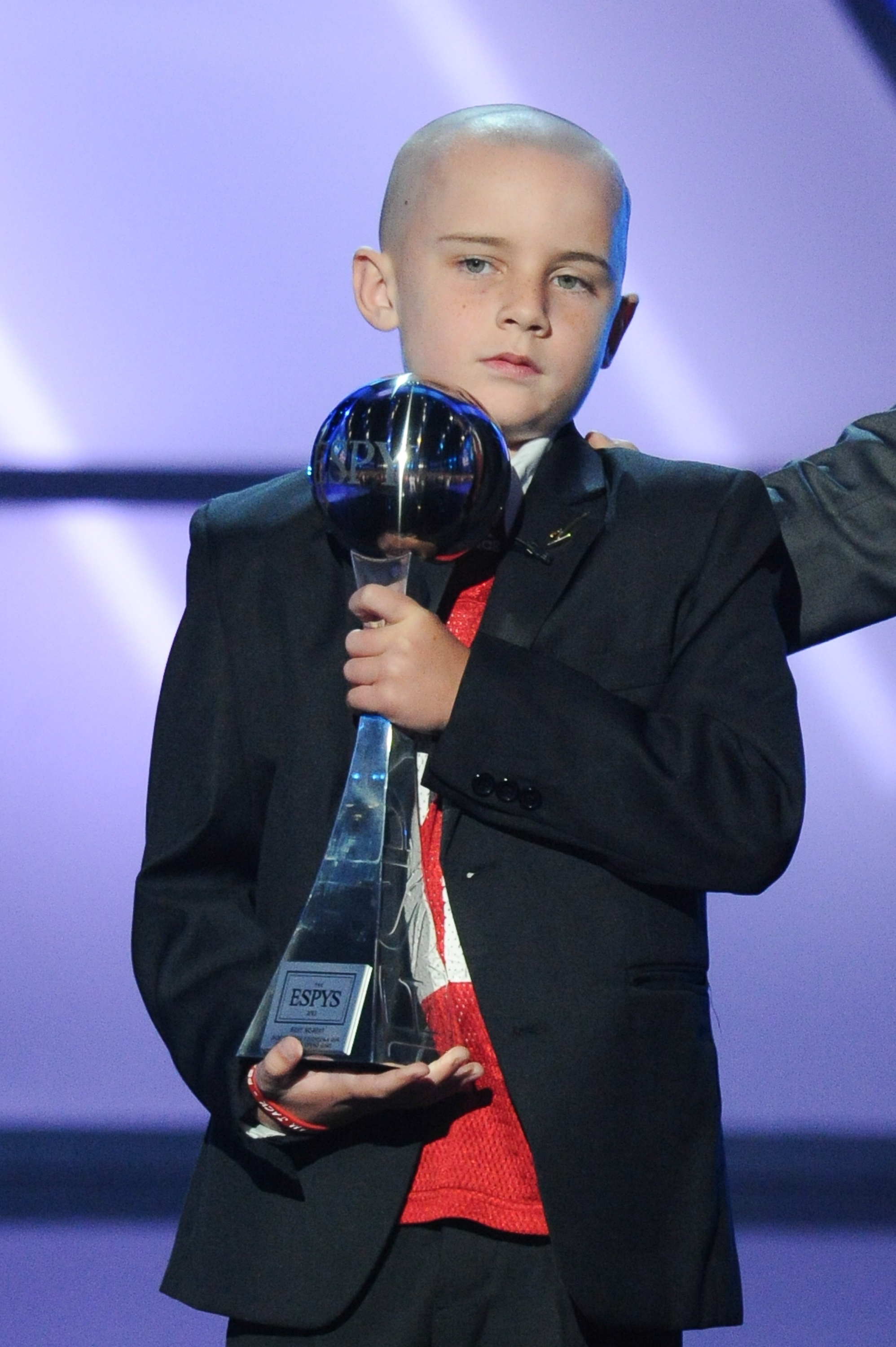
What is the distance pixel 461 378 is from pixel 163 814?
0.92 ft

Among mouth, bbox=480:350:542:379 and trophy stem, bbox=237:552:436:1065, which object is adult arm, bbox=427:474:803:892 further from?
mouth, bbox=480:350:542:379

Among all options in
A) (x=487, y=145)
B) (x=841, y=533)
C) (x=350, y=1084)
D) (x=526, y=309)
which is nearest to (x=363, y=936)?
(x=350, y=1084)

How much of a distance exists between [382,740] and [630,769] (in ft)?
0.41

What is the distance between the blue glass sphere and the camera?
845mm

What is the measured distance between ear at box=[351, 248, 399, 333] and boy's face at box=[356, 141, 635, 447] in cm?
4

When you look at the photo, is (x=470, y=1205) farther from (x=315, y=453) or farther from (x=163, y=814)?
(x=315, y=453)

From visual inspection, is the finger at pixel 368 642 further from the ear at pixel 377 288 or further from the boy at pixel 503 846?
the ear at pixel 377 288

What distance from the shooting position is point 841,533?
1.21 meters

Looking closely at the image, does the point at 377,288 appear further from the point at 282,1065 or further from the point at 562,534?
the point at 282,1065

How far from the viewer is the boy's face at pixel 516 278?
36.9 inches

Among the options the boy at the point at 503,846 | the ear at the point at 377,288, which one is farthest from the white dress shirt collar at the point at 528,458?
the ear at the point at 377,288

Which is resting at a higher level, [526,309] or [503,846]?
[526,309]

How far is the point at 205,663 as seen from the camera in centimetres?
93

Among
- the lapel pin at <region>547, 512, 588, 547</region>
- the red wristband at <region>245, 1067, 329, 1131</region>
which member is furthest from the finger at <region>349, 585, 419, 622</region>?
the red wristband at <region>245, 1067, 329, 1131</region>
